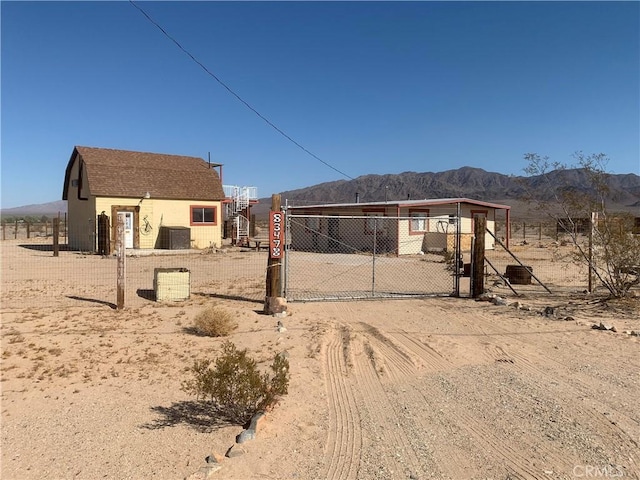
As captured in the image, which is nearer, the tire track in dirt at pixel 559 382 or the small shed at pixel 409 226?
the tire track in dirt at pixel 559 382

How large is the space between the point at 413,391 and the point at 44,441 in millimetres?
3768

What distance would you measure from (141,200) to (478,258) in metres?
19.6

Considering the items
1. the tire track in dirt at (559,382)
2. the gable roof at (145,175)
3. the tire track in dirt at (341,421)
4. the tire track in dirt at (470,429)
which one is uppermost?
the gable roof at (145,175)

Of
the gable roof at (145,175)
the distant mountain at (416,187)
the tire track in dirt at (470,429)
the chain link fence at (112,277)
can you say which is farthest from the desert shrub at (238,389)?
the distant mountain at (416,187)

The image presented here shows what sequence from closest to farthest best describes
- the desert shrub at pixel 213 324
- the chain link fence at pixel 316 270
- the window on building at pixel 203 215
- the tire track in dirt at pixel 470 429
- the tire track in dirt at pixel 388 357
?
the tire track in dirt at pixel 470 429 → the tire track in dirt at pixel 388 357 → the desert shrub at pixel 213 324 → the chain link fence at pixel 316 270 → the window on building at pixel 203 215

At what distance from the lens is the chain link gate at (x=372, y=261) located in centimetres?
1215

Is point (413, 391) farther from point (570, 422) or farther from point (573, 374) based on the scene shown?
point (573, 374)

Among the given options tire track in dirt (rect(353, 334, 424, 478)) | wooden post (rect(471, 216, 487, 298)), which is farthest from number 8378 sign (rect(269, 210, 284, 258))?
wooden post (rect(471, 216, 487, 298))

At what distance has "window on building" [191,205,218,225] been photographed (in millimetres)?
27625

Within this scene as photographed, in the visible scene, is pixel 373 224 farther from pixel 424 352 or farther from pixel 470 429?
pixel 470 429

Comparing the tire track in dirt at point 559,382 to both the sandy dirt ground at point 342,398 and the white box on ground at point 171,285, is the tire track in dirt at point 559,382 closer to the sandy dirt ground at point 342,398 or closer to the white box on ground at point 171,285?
the sandy dirt ground at point 342,398

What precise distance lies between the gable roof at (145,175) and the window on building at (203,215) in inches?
25.2

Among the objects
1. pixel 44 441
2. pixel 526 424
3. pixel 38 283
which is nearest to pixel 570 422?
pixel 526 424

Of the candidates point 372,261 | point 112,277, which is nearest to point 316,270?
point 372,261
